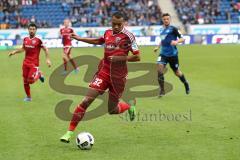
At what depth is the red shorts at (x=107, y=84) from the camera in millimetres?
10736

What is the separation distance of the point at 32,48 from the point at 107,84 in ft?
21.4

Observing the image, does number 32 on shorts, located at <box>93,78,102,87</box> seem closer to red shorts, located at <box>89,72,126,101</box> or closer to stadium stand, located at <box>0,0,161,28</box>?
red shorts, located at <box>89,72,126,101</box>

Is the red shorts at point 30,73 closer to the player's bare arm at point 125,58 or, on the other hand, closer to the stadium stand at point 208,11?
the player's bare arm at point 125,58

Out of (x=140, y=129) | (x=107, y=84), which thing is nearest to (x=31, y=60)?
(x=140, y=129)

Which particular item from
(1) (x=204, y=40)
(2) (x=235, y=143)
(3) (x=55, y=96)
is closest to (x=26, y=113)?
(3) (x=55, y=96)

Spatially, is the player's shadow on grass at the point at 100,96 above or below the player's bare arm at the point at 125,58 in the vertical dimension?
below

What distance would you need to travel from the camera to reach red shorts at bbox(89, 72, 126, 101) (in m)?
10.7

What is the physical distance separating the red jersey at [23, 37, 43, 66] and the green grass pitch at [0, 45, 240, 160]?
1227mm

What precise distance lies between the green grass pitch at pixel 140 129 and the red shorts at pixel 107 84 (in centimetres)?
94

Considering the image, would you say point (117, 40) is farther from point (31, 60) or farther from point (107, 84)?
point (31, 60)

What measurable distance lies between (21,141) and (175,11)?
4434 cm

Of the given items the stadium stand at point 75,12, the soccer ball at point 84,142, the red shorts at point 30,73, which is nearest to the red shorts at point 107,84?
the soccer ball at point 84,142

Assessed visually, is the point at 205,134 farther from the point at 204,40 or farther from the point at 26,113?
the point at 204,40

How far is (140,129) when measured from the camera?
1200cm
